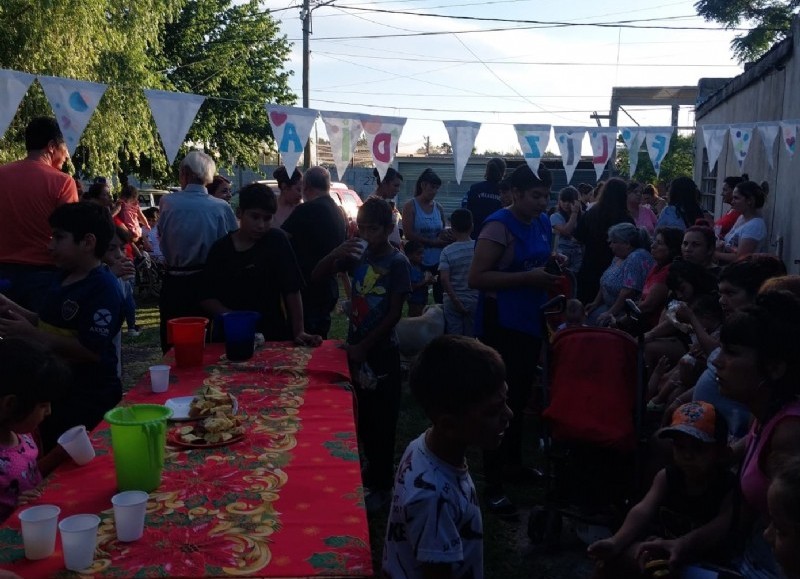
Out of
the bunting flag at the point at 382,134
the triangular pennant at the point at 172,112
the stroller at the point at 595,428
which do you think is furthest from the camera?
the bunting flag at the point at 382,134

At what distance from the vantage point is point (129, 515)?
170cm

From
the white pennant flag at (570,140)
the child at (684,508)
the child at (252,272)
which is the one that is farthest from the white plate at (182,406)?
the white pennant flag at (570,140)

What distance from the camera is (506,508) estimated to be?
3.96 m

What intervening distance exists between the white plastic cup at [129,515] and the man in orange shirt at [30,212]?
10.6 ft

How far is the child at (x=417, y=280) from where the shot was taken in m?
6.99

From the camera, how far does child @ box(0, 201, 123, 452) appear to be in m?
2.82

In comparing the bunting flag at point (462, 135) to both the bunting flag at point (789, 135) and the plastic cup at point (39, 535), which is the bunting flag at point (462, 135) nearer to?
the bunting flag at point (789, 135)

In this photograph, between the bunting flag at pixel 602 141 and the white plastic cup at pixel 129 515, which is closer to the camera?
the white plastic cup at pixel 129 515

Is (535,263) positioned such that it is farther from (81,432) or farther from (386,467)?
(81,432)

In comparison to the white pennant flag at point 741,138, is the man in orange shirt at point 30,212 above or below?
below

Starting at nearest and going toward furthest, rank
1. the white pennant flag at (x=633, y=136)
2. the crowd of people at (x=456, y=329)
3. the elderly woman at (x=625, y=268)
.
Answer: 1. the crowd of people at (x=456, y=329)
2. the elderly woman at (x=625, y=268)
3. the white pennant flag at (x=633, y=136)


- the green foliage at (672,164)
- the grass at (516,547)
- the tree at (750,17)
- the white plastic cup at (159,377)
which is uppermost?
the tree at (750,17)

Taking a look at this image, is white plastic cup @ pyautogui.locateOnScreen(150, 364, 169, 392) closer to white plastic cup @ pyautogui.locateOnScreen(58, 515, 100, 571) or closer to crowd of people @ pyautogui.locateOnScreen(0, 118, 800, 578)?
crowd of people @ pyautogui.locateOnScreen(0, 118, 800, 578)

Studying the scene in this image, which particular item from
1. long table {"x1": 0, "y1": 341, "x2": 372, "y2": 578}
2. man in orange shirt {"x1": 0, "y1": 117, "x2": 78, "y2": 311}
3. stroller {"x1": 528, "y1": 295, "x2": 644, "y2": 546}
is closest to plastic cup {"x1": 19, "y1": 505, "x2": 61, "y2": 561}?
long table {"x1": 0, "y1": 341, "x2": 372, "y2": 578}
